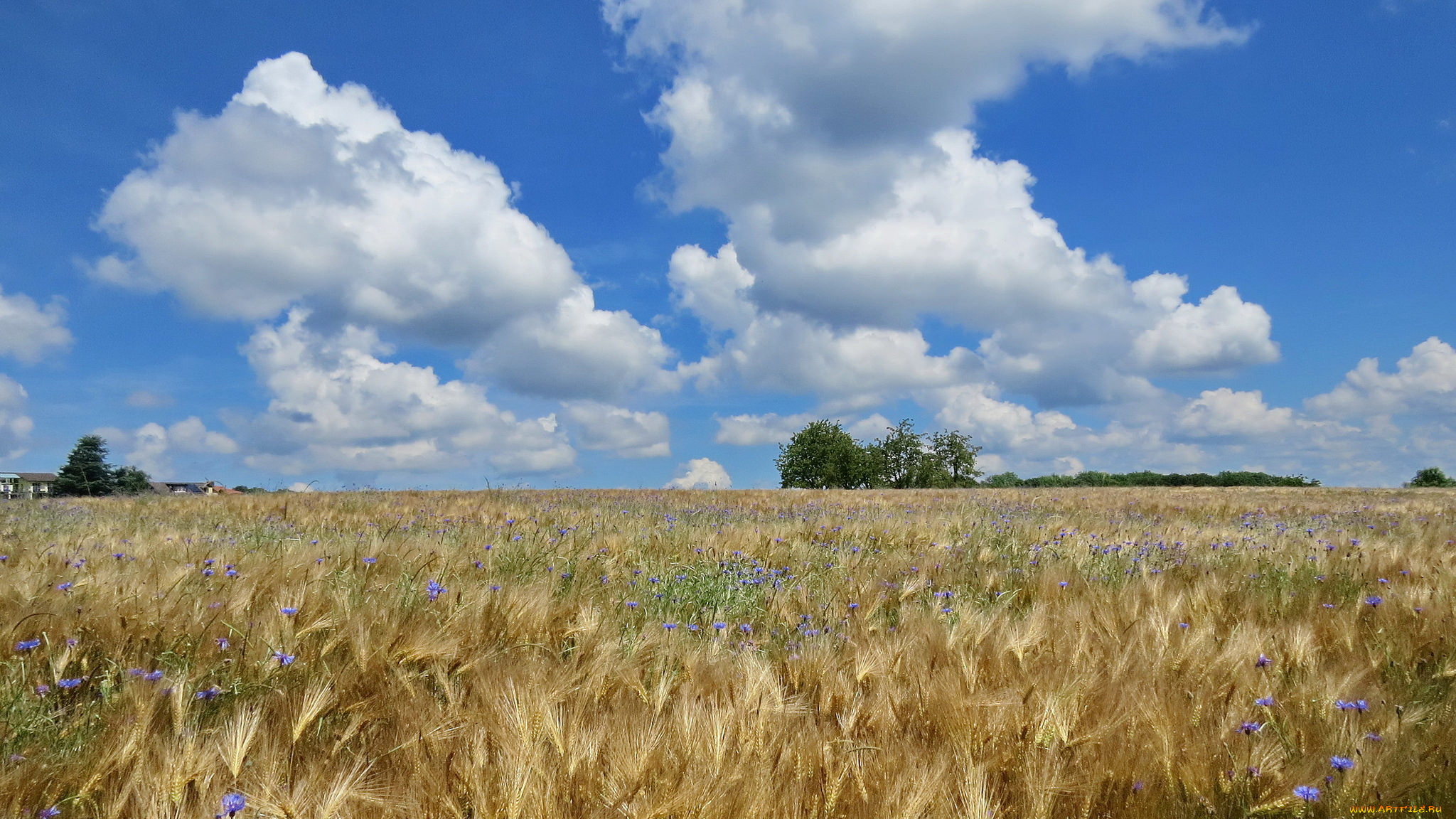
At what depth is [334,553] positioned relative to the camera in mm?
5758

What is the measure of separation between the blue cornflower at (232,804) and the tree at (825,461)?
6618cm

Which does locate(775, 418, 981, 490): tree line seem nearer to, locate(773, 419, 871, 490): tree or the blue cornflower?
locate(773, 419, 871, 490): tree

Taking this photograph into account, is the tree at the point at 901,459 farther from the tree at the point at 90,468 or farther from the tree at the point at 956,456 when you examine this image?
the tree at the point at 90,468

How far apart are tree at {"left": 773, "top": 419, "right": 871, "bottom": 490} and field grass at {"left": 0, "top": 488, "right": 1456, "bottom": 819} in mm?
62550

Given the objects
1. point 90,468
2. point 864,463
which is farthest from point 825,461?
point 90,468

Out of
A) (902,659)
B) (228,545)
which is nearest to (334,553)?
(228,545)

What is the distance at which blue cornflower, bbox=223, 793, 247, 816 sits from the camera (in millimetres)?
1691

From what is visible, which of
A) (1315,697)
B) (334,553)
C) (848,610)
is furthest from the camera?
(334,553)

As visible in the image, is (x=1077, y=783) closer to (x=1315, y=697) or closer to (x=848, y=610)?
(x=1315, y=697)

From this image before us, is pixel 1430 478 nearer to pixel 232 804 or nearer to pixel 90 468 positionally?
pixel 232 804

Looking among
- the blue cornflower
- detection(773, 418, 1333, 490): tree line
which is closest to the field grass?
the blue cornflower

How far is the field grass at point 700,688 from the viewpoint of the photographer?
6.38ft

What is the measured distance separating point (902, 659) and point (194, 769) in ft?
8.09

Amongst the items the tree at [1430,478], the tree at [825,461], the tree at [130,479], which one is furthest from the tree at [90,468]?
the tree at [1430,478]
